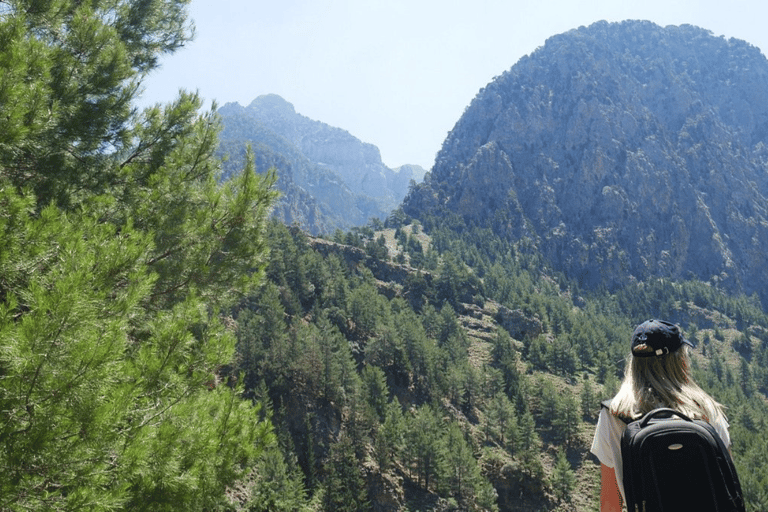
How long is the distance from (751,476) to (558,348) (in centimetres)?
3490

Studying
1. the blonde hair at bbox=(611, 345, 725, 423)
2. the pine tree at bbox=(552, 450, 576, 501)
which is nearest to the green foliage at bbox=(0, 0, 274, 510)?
the blonde hair at bbox=(611, 345, 725, 423)

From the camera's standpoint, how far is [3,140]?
436cm

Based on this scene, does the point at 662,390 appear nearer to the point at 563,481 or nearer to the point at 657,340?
the point at 657,340

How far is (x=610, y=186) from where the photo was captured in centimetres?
16888

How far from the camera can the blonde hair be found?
2576 mm

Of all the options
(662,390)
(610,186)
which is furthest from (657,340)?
(610,186)

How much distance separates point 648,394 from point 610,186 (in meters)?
188

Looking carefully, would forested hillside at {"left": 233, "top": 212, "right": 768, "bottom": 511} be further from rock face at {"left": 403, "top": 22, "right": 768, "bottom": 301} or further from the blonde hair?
rock face at {"left": 403, "top": 22, "right": 768, "bottom": 301}

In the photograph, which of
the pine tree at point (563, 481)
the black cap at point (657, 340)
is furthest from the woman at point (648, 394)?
the pine tree at point (563, 481)

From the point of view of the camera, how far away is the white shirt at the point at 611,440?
2617mm

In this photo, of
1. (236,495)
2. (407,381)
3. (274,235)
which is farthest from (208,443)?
(274,235)

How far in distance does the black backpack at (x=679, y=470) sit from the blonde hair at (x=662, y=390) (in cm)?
30

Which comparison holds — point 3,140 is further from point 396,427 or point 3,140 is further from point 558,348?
point 558,348

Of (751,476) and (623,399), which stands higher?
(623,399)
